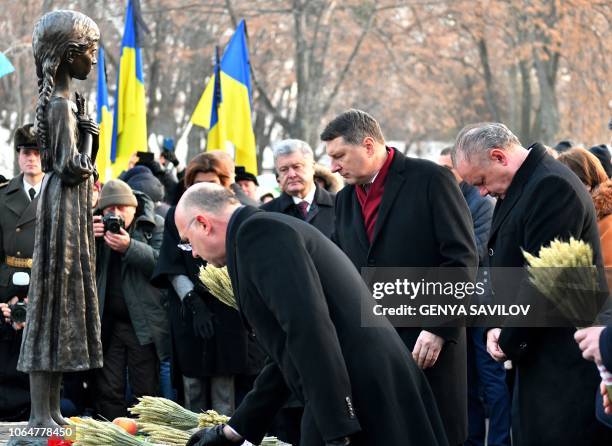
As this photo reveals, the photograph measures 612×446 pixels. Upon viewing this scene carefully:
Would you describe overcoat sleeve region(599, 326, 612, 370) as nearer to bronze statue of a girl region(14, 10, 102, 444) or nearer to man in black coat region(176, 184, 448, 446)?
man in black coat region(176, 184, 448, 446)

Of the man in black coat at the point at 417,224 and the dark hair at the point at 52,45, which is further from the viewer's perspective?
the dark hair at the point at 52,45

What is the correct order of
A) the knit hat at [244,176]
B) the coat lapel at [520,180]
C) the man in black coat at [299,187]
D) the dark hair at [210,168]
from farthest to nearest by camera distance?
the knit hat at [244,176]
the dark hair at [210,168]
the man in black coat at [299,187]
the coat lapel at [520,180]

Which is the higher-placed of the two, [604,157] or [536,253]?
[604,157]

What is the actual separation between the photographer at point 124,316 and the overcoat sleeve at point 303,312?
422 cm

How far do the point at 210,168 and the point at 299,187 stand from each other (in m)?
0.83

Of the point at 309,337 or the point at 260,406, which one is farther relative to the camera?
the point at 260,406

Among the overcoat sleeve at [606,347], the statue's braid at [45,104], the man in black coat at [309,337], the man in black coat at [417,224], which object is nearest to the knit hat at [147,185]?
the statue's braid at [45,104]

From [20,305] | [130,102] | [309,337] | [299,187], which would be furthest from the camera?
[130,102]

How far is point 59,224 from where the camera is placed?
6090 millimetres

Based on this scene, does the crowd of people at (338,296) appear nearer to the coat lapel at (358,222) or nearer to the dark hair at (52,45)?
the coat lapel at (358,222)

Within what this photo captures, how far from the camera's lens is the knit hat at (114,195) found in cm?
854

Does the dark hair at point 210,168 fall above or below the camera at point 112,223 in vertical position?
above

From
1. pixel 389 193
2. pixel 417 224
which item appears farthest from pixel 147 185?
pixel 417 224

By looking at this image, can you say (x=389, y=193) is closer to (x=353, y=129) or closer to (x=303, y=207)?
(x=353, y=129)
